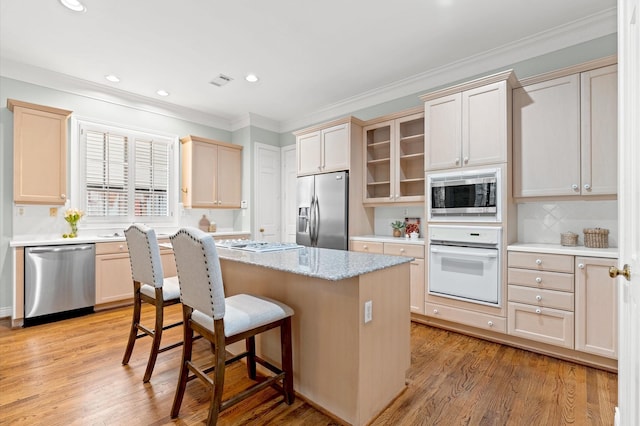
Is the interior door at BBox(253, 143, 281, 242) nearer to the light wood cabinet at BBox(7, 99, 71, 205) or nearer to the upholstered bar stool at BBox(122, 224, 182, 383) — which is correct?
the light wood cabinet at BBox(7, 99, 71, 205)

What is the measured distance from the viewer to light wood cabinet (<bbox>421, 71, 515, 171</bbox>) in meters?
2.83

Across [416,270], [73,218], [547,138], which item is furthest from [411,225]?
[73,218]

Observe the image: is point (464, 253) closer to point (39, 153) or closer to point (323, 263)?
point (323, 263)

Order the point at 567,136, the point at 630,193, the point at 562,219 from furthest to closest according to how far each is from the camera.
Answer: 1. the point at 562,219
2. the point at 567,136
3. the point at 630,193

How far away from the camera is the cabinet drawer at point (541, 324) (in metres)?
2.47

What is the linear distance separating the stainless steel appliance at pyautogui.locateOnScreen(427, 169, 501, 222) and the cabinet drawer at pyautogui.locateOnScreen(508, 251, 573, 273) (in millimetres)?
365

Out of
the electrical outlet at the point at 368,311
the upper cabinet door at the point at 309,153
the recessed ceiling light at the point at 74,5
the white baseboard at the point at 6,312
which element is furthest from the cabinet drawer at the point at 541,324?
the white baseboard at the point at 6,312

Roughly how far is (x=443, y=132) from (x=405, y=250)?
133 cm

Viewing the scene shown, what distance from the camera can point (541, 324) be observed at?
8.50ft

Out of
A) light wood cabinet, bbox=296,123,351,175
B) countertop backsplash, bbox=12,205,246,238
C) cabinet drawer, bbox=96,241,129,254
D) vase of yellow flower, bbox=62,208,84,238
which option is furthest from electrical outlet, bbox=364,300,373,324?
countertop backsplash, bbox=12,205,246,238

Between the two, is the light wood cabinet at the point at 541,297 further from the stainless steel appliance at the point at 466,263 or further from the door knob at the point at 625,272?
the door knob at the point at 625,272

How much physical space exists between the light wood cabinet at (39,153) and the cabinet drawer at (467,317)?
4.43m

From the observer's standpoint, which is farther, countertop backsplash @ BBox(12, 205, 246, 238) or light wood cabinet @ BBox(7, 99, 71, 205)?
countertop backsplash @ BBox(12, 205, 246, 238)

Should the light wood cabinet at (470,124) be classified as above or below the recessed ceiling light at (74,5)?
below
